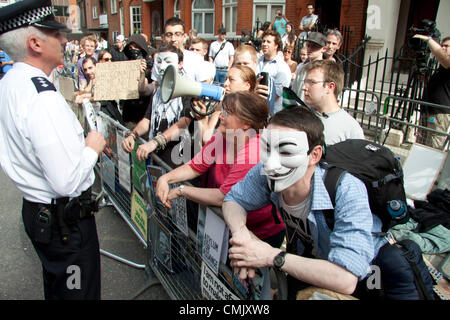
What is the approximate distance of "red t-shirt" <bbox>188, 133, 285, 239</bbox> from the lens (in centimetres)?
208

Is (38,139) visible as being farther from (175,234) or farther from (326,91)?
(326,91)

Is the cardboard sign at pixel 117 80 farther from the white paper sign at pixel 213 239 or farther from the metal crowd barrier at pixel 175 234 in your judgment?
the white paper sign at pixel 213 239

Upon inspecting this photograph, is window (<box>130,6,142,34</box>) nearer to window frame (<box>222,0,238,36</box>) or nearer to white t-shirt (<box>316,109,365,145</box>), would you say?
window frame (<box>222,0,238,36</box>)

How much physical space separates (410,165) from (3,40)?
14.4 feet

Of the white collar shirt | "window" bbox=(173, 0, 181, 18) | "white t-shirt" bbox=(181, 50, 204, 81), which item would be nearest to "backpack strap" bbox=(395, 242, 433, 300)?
"white t-shirt" bbox=(181, 50, 204, 81)

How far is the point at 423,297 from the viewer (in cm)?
168

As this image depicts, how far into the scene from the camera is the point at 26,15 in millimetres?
1820

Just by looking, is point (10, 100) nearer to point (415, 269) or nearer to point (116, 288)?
point (116, 288)

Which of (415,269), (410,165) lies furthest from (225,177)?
(410,165)

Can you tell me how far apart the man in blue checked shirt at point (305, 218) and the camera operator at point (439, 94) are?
134 inches

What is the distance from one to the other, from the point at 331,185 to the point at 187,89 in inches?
51.7

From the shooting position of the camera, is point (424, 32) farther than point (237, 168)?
Yes

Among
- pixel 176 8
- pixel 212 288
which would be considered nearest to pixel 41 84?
pixel 212 288

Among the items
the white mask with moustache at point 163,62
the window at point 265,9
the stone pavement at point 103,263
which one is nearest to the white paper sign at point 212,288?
the stone pavement at point 103,263
